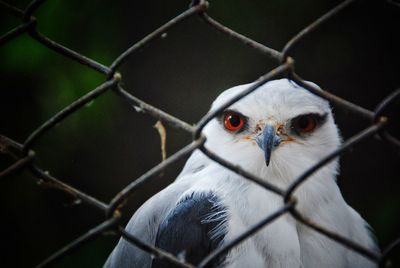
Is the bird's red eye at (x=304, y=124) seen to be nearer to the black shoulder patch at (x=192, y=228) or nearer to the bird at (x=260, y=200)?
the bird at (x=260, y=200)

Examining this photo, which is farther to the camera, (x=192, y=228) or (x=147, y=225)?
(x=147, y=225)

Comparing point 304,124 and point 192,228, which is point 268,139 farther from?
point 192,228

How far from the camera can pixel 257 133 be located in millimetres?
2328

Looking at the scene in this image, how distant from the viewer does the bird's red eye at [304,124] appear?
2.35 m

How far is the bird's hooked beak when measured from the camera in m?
2.11

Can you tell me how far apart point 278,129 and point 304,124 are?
167 mm

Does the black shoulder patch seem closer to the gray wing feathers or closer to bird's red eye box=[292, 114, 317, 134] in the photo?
the gray wing feathers

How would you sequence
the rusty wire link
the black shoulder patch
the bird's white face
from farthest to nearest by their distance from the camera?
the bird's white face, the black shoulder patch, the rusty wire link

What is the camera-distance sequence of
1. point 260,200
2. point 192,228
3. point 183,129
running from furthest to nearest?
point 260,200 < point 192,228 < point 183,129

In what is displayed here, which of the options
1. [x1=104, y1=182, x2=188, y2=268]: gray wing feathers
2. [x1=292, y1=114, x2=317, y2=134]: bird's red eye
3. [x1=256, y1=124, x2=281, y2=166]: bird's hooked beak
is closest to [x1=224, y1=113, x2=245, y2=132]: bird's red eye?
[x1=256, y1=124, x2=281, y2=166]: bird's hooked beak

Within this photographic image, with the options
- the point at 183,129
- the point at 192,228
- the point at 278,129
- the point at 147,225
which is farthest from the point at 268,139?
the point at 183,129

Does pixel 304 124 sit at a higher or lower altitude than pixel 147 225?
higher

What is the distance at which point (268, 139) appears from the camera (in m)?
2.14

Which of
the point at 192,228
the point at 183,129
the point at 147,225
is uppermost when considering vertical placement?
the point at 183,129
